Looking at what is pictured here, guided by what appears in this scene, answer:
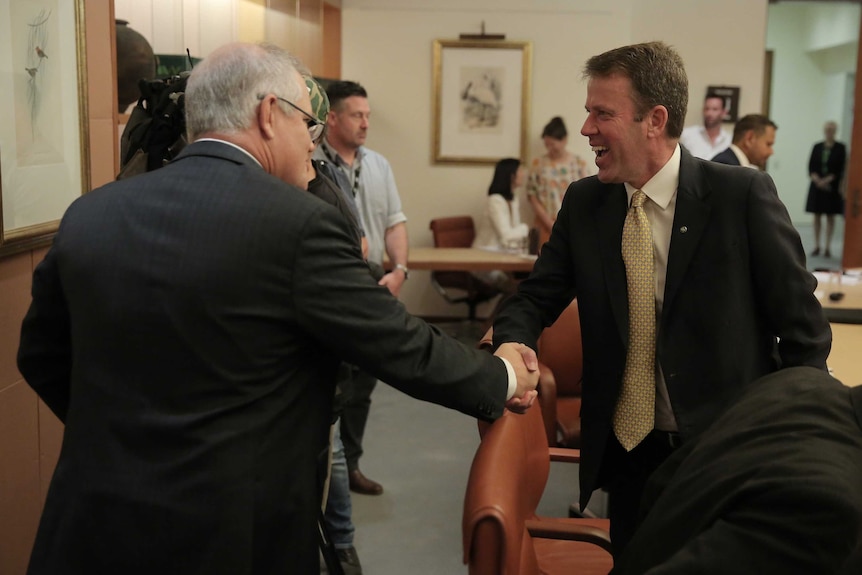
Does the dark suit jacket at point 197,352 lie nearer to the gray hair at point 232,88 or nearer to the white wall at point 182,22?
the gray hair at point 232,88

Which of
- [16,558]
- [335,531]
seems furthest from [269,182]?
[335,531]

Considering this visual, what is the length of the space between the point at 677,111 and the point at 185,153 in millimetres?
1034

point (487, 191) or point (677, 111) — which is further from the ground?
point (677, 111)

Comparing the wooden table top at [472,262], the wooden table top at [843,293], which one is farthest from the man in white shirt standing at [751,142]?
the wooden table top at [472,262]

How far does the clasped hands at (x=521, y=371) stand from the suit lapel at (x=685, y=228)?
303 millimetres

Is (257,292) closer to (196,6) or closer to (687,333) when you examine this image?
(687,333)

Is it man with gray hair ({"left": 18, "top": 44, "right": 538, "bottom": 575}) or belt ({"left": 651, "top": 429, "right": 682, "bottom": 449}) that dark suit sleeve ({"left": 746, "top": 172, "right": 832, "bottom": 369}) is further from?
man with gray hair ({"left": 18, "top": 44, "right": 538, "bottom": 575})

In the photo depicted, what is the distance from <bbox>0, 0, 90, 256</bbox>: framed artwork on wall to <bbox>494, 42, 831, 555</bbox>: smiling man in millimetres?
1351

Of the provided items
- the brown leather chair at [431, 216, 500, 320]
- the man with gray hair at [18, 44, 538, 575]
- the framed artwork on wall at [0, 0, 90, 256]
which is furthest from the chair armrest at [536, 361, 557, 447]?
the brown leather chair at [431, 216, 500, 320]

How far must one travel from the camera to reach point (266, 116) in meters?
1.66

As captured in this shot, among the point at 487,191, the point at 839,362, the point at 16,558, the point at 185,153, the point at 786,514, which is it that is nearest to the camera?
the point at 786,514

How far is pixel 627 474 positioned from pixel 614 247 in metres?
0.53

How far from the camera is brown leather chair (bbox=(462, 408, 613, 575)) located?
1.66 metres

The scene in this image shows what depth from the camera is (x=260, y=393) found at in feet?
5.10
